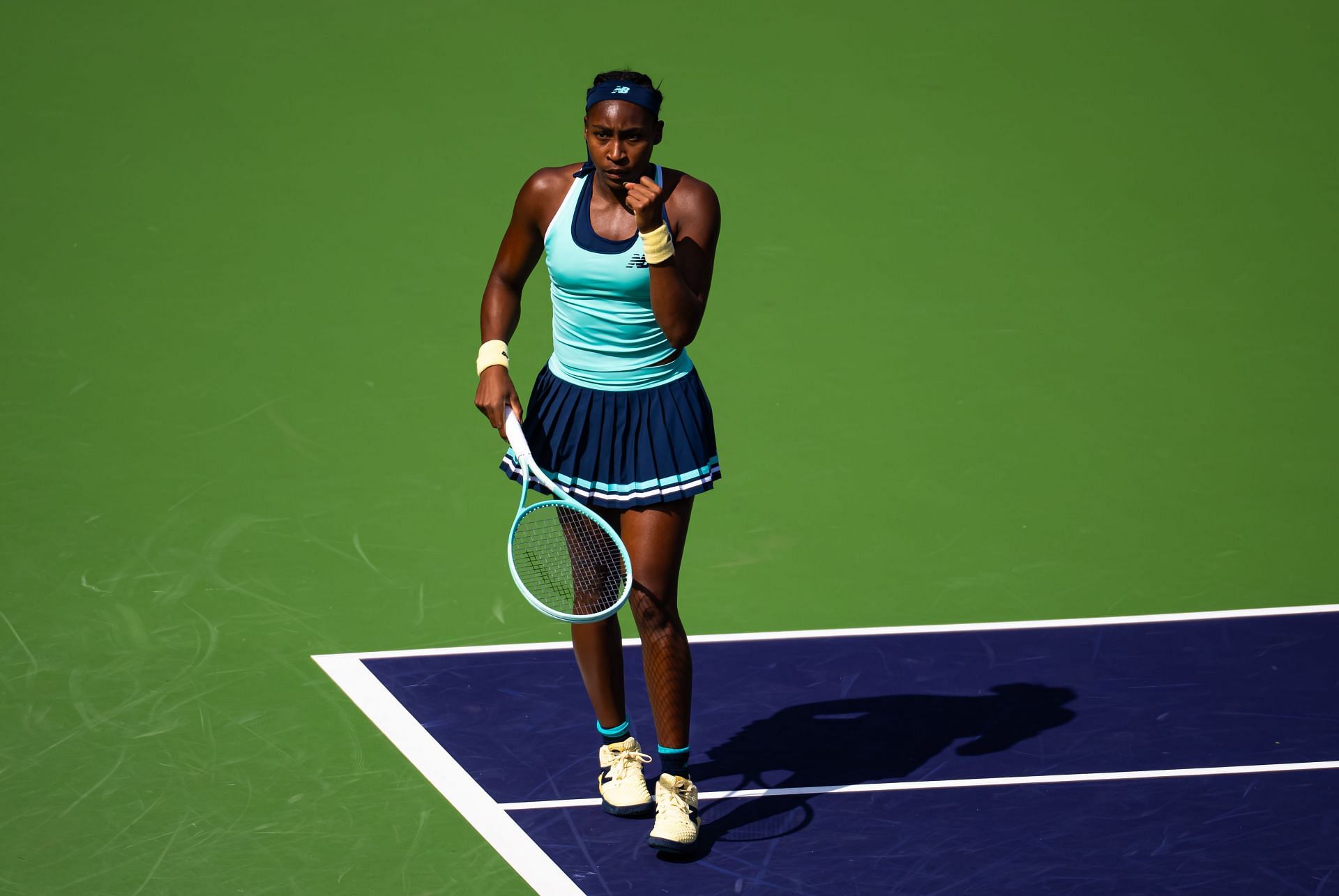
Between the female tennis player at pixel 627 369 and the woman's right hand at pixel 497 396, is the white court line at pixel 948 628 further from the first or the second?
the woman's right hand at pixel 497 396

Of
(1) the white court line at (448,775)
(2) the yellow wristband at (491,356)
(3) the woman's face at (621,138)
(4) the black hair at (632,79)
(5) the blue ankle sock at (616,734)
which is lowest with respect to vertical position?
(1) the white court line at (448,775)

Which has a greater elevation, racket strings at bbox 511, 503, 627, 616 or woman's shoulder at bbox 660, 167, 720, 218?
woman's shoulder at bbox 660, 167, 720, 218

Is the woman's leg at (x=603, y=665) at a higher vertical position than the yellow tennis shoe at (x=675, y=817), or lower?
higher

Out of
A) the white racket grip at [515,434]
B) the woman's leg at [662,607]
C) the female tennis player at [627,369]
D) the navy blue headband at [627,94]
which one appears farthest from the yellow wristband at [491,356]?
the navy blue headband at [627,94]

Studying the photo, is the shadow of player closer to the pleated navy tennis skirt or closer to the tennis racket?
the tennis racket

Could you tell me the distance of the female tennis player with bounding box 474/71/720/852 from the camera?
5500mm

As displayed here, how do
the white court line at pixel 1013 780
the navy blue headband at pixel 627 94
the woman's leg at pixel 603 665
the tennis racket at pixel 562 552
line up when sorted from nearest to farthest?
the navy blue headband at pixel 627 94, the tennis racket at pixel 562 552, the woman's leg at pixel 603 665, the white court line at pixel 1013 780

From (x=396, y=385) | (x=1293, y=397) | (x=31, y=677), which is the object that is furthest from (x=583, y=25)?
(x=31, y=677)

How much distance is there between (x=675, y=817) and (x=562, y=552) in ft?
2.97

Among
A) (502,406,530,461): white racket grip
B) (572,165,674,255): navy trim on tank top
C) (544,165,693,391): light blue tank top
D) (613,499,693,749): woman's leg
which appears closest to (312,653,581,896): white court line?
(613,499,693,749): woman's leg

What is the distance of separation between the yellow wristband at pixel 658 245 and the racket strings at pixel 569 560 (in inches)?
34.2

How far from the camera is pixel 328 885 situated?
18.4 ft

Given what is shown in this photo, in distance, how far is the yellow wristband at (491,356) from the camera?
5.66 m

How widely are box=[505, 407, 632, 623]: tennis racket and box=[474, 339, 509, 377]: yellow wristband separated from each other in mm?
158
